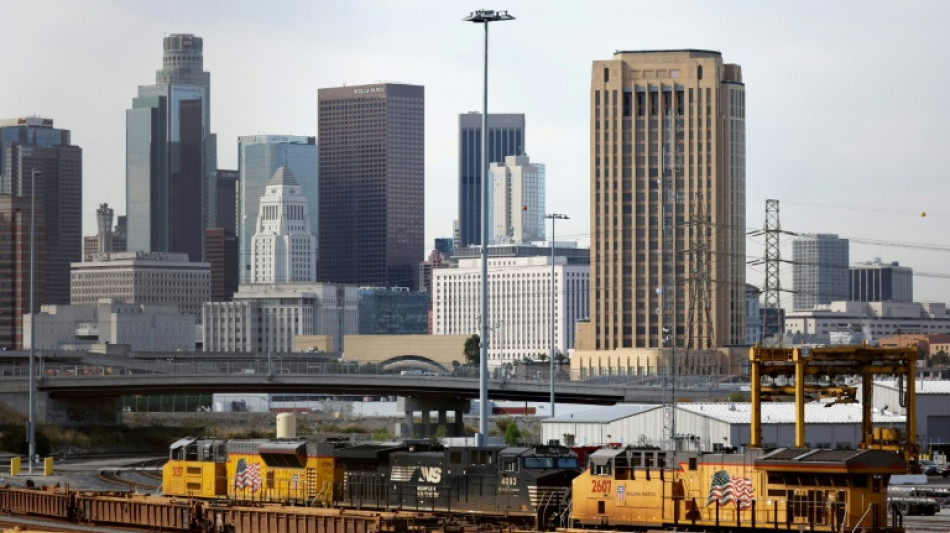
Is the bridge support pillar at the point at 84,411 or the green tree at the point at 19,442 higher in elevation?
the bridge support pillar at the point at 84,411

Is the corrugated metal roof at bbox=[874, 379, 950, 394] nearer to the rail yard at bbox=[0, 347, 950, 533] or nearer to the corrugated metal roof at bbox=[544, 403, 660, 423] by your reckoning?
the corrugated metal roof at bbox=[544, 403, 660, 423]

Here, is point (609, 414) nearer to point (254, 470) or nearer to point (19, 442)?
point (19, 442)

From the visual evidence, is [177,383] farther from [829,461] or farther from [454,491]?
[829,461]

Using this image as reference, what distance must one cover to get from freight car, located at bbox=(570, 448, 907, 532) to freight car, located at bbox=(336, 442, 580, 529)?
273 cm

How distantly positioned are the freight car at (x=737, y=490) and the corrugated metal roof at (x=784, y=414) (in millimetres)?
60332

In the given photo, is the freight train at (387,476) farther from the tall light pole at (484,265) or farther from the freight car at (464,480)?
the tall light pole at (484,265)

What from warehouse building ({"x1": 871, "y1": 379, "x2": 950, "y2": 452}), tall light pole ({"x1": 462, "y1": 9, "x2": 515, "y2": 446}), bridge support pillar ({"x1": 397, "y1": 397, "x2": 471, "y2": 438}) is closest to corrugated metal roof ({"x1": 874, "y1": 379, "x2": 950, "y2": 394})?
warehouse building ({"x1": 871, "y1": 379, "x2": 950, "y2": 452})

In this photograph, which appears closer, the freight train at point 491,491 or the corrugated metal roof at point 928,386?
the freight train at point 491,491

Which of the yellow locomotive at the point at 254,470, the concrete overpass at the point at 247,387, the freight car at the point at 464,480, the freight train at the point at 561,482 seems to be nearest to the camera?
the freight train at the point at 561,482

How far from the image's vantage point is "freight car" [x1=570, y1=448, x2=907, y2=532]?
52.2m

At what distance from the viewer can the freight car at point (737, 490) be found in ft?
171

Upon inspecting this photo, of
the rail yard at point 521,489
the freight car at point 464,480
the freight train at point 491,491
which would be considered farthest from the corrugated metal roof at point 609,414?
the freight car at point 464,480

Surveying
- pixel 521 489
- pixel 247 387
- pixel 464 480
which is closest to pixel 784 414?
pixel 247 387

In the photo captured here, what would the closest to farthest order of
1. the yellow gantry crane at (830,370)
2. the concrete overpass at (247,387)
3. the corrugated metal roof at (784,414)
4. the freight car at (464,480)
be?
the freight car at (464,480)
the yellow gantry crane at (830,370)
the corrugated metal roof at (784,414)
the concrete overpass at (247,387)
